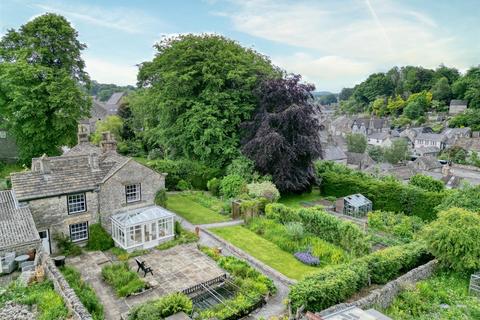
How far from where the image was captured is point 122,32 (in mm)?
24984

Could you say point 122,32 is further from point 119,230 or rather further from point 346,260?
point 346,260

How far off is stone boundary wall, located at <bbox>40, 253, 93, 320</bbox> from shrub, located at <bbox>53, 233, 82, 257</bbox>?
3347 mm

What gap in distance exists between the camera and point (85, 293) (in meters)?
13.0

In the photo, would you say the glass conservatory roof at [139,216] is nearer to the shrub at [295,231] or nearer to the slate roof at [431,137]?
the shrub at [295,231]

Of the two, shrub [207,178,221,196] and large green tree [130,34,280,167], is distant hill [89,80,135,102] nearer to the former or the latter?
large green tree [130,34,280,167]

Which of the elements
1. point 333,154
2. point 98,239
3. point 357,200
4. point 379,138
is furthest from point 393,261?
point 379,138

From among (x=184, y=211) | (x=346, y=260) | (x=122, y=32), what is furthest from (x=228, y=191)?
(x=122, y=32)

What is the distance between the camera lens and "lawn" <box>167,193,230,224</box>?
79.6 feet

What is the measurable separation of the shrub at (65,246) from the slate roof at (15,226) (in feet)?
7.83

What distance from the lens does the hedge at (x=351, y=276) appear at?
40.0 ft

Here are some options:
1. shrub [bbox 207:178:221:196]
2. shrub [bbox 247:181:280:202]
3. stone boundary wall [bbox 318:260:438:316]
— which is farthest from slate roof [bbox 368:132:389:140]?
stone boundary wall [bbox 318:260:438:316]

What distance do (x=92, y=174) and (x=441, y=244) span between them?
18.8 m

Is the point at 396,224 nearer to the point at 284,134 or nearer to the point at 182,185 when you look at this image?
the point at 284,134

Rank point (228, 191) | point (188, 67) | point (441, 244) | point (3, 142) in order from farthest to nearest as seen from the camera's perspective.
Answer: point (3, 142) < point (188, 67) < point (228, 191) < point (441, 244)
